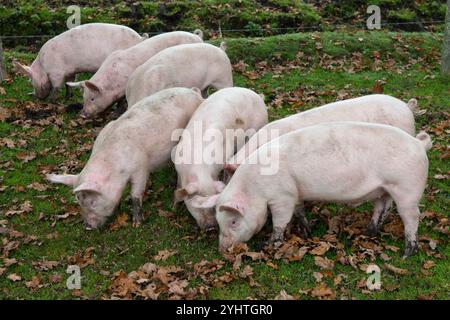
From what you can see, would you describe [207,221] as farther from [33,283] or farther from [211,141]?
[33,283]

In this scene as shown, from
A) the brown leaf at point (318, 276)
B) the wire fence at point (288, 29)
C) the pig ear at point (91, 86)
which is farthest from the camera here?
the wire fence at point (288, 29)

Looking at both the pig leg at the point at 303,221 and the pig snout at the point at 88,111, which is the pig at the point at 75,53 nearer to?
the pig snout at the point at 88,111

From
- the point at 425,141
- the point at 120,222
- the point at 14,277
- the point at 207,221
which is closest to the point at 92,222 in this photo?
the point at 120,222

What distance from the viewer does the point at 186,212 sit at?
7.91 metres

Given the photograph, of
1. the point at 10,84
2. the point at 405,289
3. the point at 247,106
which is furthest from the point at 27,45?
the point at 405,289

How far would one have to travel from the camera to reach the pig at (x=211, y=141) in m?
7.27

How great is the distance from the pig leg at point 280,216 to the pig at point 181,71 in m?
3.77

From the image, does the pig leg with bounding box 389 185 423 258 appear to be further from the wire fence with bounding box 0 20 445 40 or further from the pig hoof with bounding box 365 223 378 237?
the wire fence with bounding box 0 20 445 40

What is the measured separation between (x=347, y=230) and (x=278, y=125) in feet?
5.41

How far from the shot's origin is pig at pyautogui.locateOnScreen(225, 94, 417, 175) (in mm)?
7770

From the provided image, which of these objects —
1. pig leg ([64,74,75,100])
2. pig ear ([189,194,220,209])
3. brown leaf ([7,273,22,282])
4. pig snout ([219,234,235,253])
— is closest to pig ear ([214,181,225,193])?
pig ear ([189,194,220,209])

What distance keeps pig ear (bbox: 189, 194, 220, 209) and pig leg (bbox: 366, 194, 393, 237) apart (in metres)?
1.85

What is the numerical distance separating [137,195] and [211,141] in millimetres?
1180

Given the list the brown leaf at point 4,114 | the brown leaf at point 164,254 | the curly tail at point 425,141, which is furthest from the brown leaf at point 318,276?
the brown leaf at point 4,114
